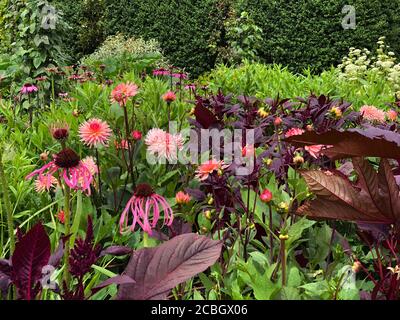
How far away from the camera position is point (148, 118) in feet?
8.65

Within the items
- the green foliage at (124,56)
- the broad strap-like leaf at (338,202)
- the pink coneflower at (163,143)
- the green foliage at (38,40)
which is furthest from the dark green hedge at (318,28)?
the broad strap-like leaf at (338,202)

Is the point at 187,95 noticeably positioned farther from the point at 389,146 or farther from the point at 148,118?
the point at 389,146

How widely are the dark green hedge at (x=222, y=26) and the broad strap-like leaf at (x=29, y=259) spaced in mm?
9219

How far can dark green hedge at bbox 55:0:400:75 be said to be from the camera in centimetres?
967

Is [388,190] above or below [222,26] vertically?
above

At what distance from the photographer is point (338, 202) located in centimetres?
103

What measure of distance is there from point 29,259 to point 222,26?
1014cm

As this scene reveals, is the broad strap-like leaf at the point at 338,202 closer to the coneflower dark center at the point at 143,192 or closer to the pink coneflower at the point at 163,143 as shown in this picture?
the coneflower dark center at the point at 143,192

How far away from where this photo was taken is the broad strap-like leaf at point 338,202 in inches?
39.9

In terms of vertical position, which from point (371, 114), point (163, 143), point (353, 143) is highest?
point (353, 143)
